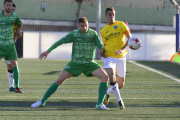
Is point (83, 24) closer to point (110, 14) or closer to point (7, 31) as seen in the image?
point (110, 14)

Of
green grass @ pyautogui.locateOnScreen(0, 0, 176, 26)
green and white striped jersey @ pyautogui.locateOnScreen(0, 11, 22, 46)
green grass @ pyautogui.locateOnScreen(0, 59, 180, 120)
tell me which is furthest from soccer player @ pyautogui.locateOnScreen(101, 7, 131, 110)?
green grass @ pyautogui.locateOnScreen(0, 0, 176, 26)

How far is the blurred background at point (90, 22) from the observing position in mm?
19625

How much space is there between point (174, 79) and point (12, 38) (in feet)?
17.8

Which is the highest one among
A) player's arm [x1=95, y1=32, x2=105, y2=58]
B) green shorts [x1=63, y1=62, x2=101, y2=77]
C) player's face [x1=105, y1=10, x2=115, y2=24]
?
player's face [x1=105, y1=10, x2=115, y2=24]

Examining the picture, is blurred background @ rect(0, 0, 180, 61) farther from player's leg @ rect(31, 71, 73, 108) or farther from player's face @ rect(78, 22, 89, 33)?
player's leg @ rect(31, 71, 73, 108)

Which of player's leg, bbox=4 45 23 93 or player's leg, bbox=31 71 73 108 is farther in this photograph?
player's leg, bbox=4 45 23 93

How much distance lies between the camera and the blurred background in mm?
19625

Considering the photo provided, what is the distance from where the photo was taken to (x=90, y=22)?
76.5ft

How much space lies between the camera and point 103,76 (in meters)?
6.38

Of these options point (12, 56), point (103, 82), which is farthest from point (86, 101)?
point (12, 56)

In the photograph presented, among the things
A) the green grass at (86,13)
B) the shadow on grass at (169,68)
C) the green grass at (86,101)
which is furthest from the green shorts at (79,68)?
the green grass at (86,13)

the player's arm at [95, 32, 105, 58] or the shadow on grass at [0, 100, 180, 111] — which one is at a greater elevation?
the player's arm at [95, 32, 105, 58]

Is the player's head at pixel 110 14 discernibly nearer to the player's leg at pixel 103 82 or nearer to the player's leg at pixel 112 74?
the player's leg at pixel 112 74

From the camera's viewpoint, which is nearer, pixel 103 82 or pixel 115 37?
pixel 103 82
